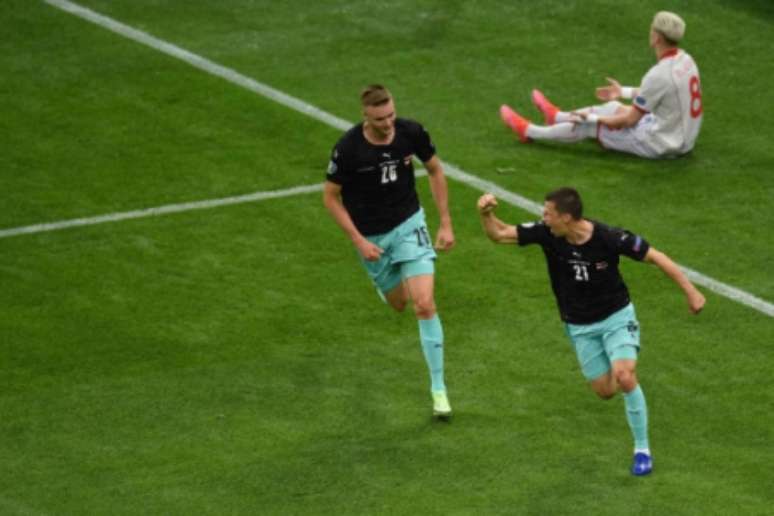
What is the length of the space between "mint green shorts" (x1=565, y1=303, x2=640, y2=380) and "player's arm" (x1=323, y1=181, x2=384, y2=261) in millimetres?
1577

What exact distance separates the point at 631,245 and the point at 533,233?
0.72 meters

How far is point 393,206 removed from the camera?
565 inches

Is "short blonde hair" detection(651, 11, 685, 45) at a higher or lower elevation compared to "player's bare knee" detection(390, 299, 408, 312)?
higher

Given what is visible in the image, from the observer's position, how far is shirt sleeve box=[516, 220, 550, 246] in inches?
516

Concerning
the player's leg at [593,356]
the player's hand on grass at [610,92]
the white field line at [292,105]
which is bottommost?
the white field line at [292,105]

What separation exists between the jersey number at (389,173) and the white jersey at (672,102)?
17.6 feet

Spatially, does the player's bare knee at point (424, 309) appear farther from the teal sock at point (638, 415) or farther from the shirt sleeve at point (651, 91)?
the shirt sleeve at point (651, 91)

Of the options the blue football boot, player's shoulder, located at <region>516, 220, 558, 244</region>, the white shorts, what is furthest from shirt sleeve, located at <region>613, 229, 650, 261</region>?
the white shorts

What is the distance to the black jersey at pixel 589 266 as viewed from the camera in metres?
12.9

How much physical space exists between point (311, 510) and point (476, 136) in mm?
8262

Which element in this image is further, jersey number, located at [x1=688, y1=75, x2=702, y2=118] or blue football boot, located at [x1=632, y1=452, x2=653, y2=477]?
jersey number, located at [x1=688, y1=75, x2=702, y2=118]

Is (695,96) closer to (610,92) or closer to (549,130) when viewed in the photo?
(610,92)

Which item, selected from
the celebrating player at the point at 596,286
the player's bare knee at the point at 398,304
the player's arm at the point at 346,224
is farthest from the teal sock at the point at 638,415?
the player's bare knee at the point at 398,304

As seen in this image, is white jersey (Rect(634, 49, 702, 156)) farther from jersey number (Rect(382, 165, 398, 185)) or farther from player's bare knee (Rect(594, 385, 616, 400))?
player's bare knee (Rect(594, 385, 616, 400))
